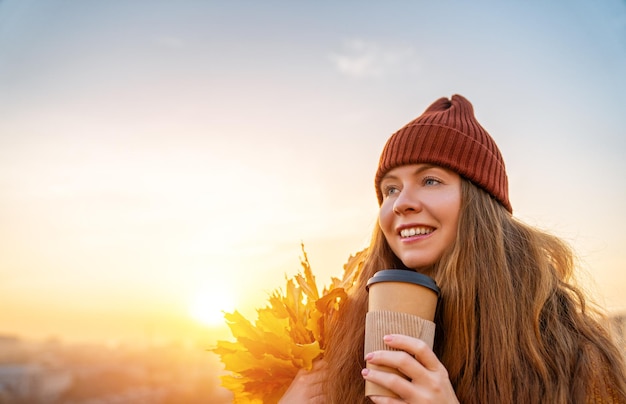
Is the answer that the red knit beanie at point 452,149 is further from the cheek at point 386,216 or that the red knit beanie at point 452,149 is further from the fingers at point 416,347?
the fingers at point 416,347

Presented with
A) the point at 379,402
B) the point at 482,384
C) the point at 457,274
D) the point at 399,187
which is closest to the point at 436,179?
the point at 399,187

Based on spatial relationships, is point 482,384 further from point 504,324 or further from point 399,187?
point 399,187

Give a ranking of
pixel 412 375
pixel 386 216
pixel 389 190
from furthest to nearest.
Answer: pixel 389 190 → pixel 386 216 → pixel 412 375

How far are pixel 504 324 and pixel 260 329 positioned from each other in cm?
96

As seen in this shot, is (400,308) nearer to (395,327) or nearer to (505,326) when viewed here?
(395,327)

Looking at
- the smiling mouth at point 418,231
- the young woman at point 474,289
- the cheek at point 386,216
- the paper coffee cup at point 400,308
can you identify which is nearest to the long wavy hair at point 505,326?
the young woman at point 474,289

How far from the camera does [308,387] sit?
7.00 ft

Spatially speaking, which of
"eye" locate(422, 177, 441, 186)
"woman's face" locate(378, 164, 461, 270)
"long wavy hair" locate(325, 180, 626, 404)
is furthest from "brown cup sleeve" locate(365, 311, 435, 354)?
"eye" locate(422, 177, 441, 186)

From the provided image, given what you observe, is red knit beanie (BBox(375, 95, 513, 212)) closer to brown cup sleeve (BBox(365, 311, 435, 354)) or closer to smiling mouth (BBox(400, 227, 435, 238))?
smiling mouth (BBox(400, 227, 435, 238))

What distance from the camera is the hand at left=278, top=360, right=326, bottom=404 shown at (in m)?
2.08

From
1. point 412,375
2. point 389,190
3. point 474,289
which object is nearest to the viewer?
point 412,375

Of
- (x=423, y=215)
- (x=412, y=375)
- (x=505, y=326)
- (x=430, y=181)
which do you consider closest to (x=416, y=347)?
(x=412, y=375)

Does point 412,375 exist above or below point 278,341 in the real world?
below

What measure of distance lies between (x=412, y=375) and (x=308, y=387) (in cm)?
70
